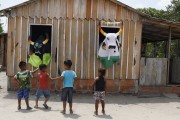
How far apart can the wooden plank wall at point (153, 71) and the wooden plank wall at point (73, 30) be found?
0.89 meters

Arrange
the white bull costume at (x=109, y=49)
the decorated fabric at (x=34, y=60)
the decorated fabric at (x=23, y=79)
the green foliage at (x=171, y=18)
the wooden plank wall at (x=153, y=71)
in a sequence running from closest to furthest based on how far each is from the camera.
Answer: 1. the decorated fabric at (x=23, y=79)
2. the white bull costume at (x=109, y=49)
3. the decorated fabric at (x=34, y=60)
4. the wooden plank wall at (x=153, y=71)
5. the green foliage at (x=171, y=18)

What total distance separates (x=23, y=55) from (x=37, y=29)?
2.40 m

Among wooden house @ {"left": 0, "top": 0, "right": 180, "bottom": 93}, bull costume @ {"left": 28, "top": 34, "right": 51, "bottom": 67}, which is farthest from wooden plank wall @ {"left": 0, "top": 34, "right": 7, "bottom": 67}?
bull costume @ {"left": 28, "top": 34, "right": 51, "bottom": 67}

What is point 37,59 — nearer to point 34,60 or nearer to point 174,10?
point 34,60

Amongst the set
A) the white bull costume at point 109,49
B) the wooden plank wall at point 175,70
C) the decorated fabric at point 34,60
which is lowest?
the wooden plank wall at point 175,70

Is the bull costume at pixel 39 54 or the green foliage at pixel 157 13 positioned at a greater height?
the green foliage at pixel 157 13

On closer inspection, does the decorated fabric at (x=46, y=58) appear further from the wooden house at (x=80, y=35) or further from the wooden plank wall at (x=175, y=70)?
the wooden plank wall at (x=175, y=70)

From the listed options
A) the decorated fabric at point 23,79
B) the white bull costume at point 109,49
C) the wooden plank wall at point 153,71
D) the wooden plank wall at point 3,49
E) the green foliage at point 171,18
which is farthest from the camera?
the green foliage at point 171,18

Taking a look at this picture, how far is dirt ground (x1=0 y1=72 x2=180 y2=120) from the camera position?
860cm

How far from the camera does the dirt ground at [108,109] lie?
8.60m

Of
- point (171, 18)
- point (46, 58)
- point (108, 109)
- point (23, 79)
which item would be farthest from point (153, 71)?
point (171, 18)

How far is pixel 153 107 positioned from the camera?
10.4m

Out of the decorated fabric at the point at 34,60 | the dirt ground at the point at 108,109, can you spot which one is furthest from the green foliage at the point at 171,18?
the decorated fabric at the point at 34,60

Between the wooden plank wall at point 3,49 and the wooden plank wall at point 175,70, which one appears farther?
the wooden plank wall at point 3,49
